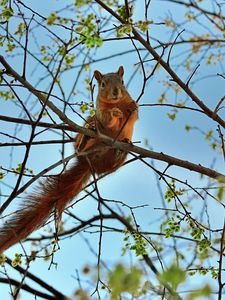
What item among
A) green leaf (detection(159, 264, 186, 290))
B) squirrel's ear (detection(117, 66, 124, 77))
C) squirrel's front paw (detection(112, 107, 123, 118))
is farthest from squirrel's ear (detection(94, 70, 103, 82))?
green leaf (detection(159, 264, 186, 290))

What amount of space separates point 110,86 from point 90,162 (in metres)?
0.52

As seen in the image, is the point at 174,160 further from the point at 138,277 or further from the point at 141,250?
the point at 138,277

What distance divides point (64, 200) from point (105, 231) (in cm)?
31

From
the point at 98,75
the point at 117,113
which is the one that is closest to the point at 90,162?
the point at 117,113

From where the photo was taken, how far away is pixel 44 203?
9.97 feet

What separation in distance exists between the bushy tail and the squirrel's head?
0.43 m

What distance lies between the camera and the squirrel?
115 inches

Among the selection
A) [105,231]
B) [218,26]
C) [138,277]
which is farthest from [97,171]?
[138,277]

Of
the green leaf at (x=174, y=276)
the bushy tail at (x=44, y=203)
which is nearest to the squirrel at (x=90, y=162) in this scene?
the bushy tail at (x=44, y=203)

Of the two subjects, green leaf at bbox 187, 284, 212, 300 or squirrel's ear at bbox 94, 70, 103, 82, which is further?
squirrel's ear at bbox 94, 70, 103, 82

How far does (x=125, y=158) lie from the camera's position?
3367mm

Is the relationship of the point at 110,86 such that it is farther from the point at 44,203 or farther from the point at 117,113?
the point at 44,203

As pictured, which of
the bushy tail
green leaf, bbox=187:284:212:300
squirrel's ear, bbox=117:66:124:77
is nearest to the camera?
green leaf, bbox=187:284:212:300

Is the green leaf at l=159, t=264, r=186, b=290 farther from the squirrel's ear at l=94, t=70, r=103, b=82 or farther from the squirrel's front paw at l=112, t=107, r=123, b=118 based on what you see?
the squirrel's ear at l=94, t=70, r=103, b=82
